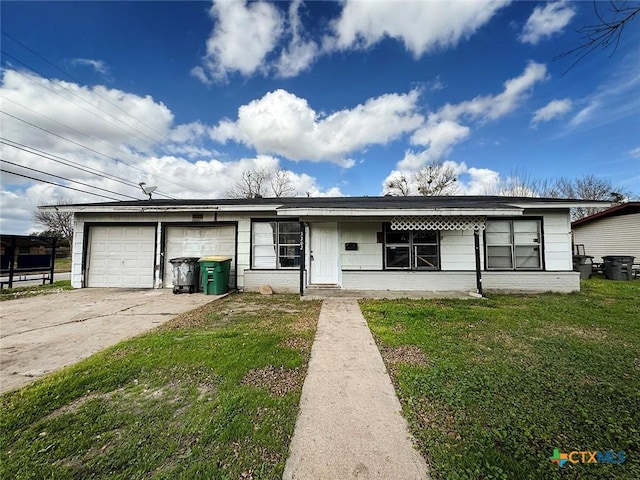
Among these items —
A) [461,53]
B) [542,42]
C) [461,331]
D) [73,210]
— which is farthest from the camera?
[461,53]

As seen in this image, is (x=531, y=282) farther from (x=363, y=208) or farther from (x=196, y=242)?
(x=196, y=242)

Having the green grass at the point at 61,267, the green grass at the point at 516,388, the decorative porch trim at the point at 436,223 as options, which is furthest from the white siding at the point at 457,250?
the green grass at the point at 61,267

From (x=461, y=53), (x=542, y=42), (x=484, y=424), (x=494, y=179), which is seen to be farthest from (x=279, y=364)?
(x=494, y=179)

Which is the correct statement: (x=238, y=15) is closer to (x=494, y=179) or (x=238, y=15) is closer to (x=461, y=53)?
(x=461, y=53)

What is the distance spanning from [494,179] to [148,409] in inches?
1093

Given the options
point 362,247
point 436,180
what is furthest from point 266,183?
point 362,247

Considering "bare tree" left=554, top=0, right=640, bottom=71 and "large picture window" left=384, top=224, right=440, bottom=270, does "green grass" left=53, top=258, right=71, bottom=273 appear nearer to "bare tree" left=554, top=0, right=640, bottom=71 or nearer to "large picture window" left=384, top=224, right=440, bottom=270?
"large picture window" left=384, top=224, right=440, bottom=270

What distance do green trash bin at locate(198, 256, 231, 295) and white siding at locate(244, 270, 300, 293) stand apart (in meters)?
0.80

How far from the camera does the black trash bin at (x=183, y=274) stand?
8492mm

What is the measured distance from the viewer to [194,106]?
14156 mm

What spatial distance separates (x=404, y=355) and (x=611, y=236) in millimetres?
17260

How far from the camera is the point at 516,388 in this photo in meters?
2.72

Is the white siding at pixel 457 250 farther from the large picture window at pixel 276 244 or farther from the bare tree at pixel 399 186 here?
the bare tree at pixel 399 186

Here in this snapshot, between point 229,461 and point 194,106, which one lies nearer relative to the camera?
point 229,461
